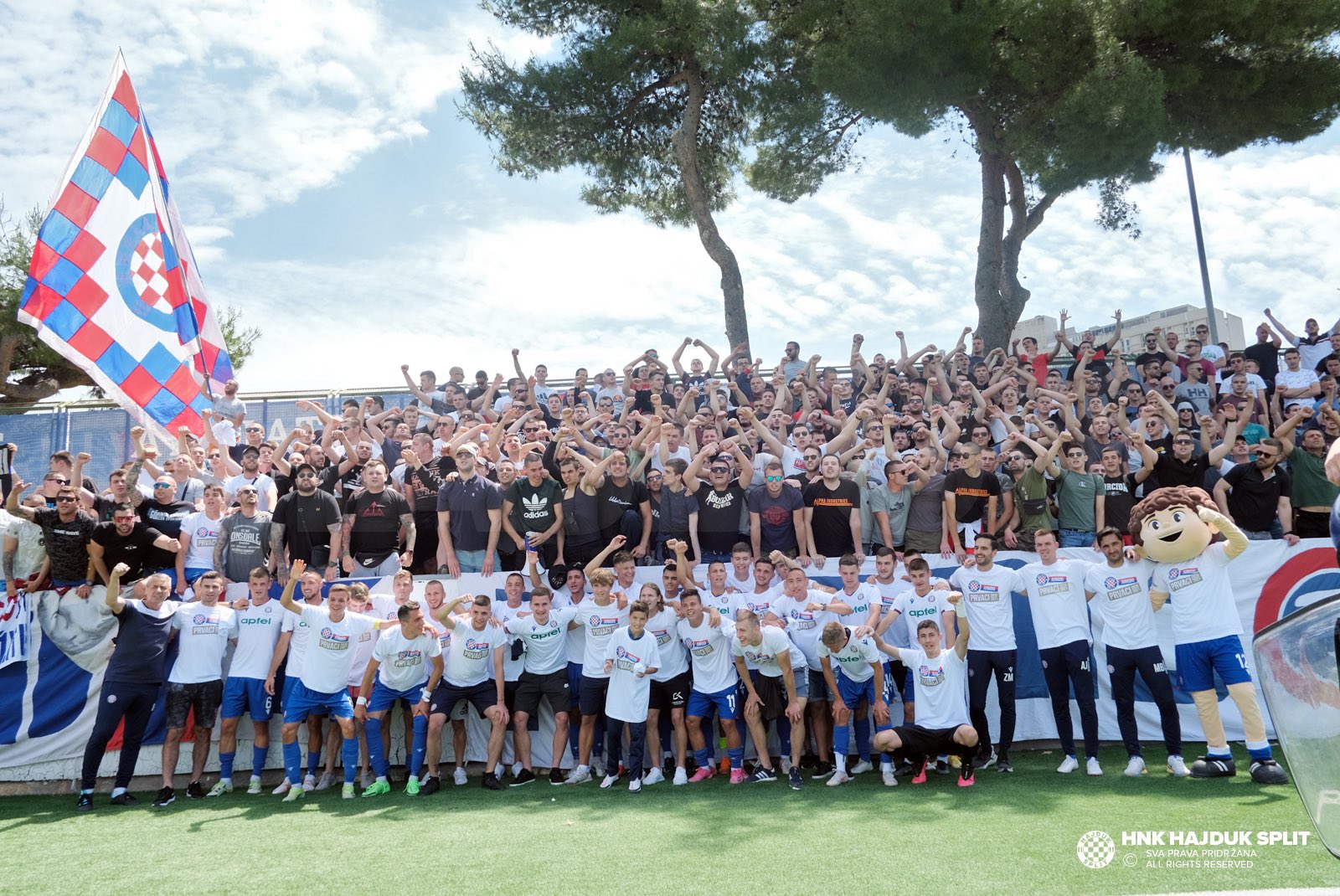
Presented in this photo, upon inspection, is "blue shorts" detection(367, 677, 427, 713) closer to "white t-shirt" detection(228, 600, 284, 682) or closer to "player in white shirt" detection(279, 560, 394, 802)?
"player in white shirt" detection(279, 560, 394, 802)

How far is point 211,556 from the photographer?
9336 mm

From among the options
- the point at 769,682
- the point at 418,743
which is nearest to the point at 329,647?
the point at 418,743

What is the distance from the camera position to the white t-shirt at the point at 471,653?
8.56 m

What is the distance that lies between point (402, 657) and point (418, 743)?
2.58 ft

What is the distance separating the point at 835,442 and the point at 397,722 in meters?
5.37

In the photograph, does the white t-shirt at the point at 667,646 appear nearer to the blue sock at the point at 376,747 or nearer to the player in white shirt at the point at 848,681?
the player in white shirt at the point at 848,681

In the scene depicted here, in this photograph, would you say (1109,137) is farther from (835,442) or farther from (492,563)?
(492,563)

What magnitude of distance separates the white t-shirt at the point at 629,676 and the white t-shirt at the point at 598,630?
0.66 feet

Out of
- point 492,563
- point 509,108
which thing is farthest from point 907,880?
point 509,108

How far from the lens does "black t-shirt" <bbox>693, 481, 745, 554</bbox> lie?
369 inches

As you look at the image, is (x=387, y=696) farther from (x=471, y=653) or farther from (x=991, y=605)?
(x=991, y=605)

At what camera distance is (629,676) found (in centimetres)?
832

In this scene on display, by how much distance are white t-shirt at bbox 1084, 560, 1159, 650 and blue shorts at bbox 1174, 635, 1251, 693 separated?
38cm

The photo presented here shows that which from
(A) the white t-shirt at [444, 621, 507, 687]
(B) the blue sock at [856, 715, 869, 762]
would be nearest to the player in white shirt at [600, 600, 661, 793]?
(A) the white t-shirt at [444, 621, 507, 687]
